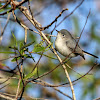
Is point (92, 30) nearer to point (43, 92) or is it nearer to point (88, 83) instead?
point (88, 83)

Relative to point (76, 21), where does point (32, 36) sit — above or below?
below

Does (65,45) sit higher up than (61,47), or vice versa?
(65,45)

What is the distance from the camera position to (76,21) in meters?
6.27

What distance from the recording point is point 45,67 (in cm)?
565

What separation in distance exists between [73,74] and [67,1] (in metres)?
2.73

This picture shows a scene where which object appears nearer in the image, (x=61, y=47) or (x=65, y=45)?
(x=61, y=47)

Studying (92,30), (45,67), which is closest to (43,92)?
(45,67)

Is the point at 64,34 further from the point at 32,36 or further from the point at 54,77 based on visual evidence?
the point at 54,77

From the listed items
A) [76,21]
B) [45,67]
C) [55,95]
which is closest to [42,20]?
[76,21]

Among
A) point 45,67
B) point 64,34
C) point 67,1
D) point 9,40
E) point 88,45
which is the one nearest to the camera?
point 64,34

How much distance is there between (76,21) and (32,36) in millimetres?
1681

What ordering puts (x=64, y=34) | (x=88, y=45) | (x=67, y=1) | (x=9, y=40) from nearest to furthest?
1. (x=64, y=34)
2. (x=9, y=40)
3. (x=88, y=45)
4. (x=67, y=1)

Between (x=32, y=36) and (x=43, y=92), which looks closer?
(x=32, y=36)

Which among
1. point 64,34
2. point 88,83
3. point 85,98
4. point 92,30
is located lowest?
point 85,98
